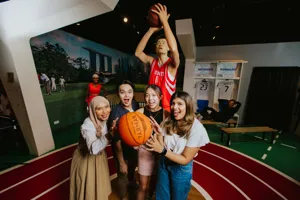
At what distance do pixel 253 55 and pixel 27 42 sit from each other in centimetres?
832

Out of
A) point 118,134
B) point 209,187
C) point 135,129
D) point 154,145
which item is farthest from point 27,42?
point 209,187

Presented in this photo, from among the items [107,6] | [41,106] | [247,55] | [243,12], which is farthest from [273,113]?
[41,106]

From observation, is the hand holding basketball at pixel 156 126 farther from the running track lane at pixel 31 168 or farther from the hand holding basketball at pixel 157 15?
the running track lane at pixel 31 168

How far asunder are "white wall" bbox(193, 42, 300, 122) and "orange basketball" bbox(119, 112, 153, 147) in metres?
6.69

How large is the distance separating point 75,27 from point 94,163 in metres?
5.32

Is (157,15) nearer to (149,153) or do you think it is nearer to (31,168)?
(149,153)

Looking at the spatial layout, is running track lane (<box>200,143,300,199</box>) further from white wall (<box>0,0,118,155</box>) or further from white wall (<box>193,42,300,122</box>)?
white wall (<box>0,0,118,155</box>)

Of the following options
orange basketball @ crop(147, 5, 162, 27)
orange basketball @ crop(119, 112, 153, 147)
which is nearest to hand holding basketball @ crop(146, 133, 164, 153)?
orange basketball @ crop(119, 112, 153, 147)

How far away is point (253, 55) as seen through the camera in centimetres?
706

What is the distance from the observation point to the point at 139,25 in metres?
5.31

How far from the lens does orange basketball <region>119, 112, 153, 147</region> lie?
1.34 metres

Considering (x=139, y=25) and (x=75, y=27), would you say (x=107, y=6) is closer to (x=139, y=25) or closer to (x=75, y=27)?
(x=139, y=25)

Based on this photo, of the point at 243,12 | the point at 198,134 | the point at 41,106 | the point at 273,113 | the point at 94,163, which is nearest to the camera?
the point at 198,134

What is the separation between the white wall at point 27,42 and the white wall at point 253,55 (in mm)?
5809
